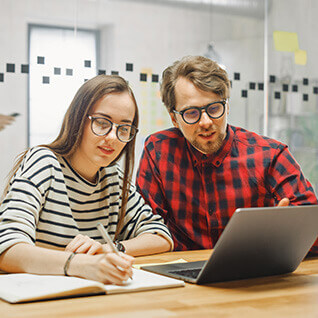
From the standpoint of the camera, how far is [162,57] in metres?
3.30

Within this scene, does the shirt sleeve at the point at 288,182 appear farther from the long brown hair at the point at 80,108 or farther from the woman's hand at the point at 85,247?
the woman's hand at the point at 85,247

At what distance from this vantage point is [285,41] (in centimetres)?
371

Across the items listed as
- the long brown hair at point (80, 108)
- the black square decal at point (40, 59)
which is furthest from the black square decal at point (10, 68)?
the long brown hair at point (80, 108)

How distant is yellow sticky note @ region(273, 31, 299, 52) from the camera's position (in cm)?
367

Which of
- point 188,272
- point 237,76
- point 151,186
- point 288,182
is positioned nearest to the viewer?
point 188,272

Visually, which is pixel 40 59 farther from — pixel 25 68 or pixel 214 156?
pixel 214 156

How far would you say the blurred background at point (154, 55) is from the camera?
2.93 m

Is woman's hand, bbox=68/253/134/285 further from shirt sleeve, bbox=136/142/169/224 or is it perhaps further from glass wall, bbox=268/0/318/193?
glass wall, bbox=268/0/318/193

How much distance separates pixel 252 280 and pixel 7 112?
1.95 meters

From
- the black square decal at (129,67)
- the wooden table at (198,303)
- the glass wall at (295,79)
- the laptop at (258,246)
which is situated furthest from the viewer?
the glass wall at (295,79)

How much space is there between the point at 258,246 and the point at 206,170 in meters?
0.91

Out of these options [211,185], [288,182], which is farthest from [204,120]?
[288,182]

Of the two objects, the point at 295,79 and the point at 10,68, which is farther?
the point at 295,79

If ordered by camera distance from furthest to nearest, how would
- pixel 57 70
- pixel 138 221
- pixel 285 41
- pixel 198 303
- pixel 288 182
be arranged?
pixel 285 41 < pixel 57 70 < pixel 288 182 < pixel 138 221 < pixel 198 303
